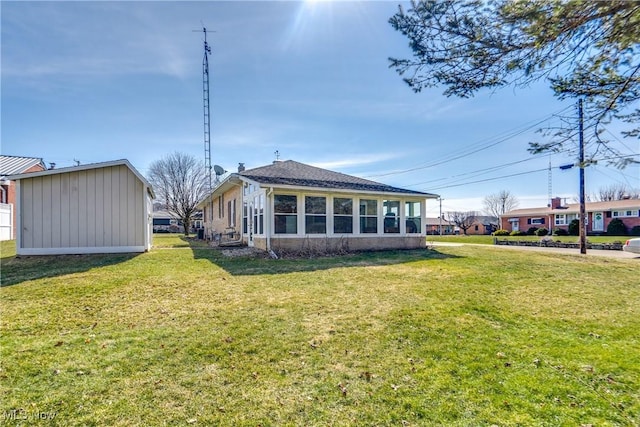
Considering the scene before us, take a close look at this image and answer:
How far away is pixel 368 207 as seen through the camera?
1455 cm

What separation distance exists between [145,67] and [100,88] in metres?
2.60

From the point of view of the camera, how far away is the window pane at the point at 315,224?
13.0m

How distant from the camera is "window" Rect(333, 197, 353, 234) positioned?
13.7 metres

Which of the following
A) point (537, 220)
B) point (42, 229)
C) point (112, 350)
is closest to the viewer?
point (112, 350)

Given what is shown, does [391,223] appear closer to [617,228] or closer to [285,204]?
[285,204]

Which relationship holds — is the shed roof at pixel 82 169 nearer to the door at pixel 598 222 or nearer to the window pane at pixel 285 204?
the window pane at pixel 285 204

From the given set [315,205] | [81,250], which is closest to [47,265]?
[81,250]

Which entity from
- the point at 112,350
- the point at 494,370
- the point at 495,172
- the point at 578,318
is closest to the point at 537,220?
the point at 495,172

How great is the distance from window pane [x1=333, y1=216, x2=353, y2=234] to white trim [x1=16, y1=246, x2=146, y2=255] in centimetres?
771

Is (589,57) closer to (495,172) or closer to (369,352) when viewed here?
(369,352)

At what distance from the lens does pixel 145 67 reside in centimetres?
1069

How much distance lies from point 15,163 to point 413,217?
1164 inches

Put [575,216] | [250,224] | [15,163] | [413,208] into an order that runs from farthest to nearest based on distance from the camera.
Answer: [575,216]
[15,163]
[413,208]
[250,224]

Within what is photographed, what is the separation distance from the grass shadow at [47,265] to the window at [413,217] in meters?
11.9
